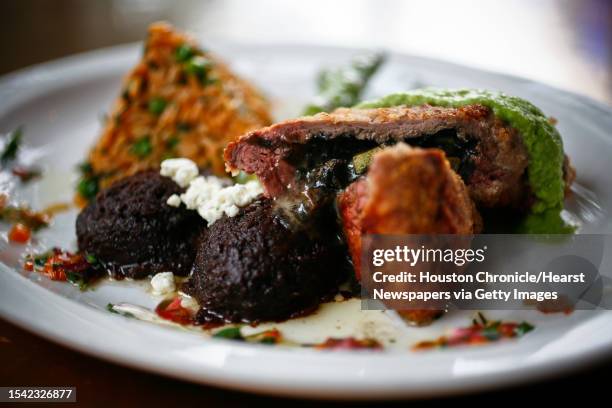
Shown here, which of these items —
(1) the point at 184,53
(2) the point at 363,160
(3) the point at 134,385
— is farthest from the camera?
(1) the point at 184,53

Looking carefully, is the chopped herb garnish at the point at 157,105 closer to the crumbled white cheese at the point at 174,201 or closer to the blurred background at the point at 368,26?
the crumbled white cheese at the point at 174,201

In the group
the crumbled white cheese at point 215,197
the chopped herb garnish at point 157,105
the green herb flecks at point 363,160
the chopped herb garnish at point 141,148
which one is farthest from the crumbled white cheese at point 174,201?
the chopped herb garnish at point 157,105

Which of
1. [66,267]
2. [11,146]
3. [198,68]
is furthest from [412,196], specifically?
[11,146]

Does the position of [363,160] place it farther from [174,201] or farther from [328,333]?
[174,201]

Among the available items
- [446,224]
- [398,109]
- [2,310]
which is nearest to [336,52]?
[398,109]

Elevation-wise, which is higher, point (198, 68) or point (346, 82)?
point (198, 68)
